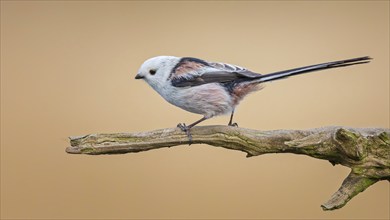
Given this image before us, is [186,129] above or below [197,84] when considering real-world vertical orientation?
below

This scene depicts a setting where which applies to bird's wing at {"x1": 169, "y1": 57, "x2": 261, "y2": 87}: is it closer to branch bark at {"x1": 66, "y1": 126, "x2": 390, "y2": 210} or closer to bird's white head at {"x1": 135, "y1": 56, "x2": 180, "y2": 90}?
bird's white head at {"x1": 135, "y1": 56, "x2": 180, "y2": 90}

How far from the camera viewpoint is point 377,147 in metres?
2.19

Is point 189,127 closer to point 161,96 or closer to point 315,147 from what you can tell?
point 161,96

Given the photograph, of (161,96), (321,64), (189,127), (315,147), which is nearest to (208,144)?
(189,127)

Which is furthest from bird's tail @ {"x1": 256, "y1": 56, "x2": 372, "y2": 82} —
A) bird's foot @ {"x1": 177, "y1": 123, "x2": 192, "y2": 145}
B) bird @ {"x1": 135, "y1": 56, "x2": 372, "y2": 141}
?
bird's foot @ {"x1": 177, "y1": 123, "x2": 192, "y2": 145}

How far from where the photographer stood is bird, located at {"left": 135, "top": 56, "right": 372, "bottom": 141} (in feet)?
7.67

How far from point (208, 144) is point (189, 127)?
4.2 inches

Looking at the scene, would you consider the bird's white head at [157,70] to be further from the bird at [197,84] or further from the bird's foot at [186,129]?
the bird's foot at [186,129]

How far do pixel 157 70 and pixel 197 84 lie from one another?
170mm

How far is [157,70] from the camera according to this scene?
2346 mm

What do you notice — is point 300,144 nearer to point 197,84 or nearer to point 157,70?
point 197,84

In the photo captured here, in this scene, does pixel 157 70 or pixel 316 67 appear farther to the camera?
pixel 157 70

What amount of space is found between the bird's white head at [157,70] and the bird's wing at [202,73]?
23 mm

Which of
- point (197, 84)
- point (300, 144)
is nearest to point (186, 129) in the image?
point (197, 84)
